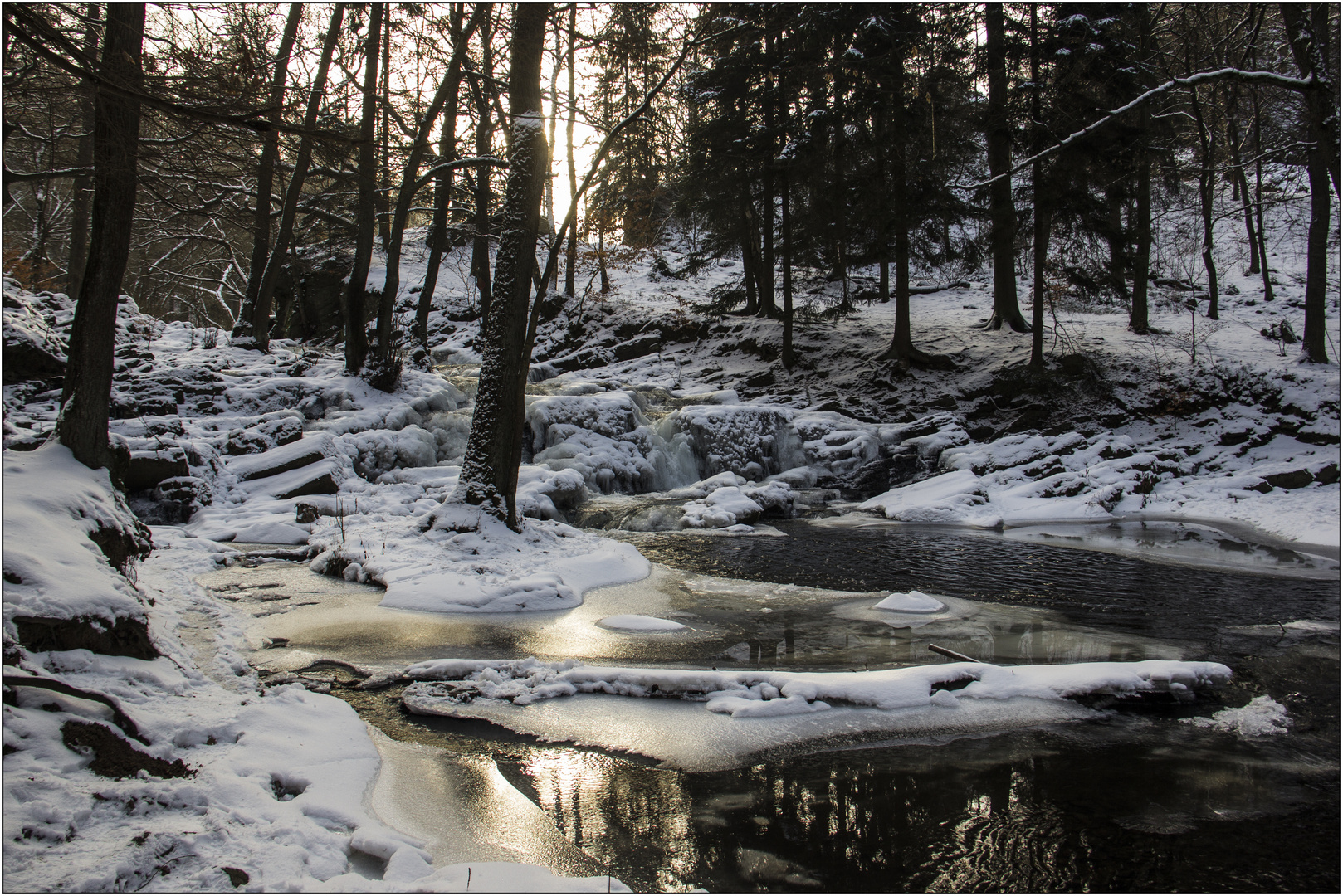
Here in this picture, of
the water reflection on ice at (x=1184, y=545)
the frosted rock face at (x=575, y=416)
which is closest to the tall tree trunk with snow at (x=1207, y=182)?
the water reflection on ice at (x=1184, y=545)

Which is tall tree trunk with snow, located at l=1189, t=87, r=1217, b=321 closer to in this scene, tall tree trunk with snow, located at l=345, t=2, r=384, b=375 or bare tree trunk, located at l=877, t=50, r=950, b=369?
bare tree trunk, located at l=877, t=50, r=950, b=369

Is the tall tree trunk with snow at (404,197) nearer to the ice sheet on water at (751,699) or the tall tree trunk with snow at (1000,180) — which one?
the ice sheet on water at (751,699)

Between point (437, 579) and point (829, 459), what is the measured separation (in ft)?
34.1

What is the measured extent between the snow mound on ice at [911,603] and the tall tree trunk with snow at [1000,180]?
37.6ft

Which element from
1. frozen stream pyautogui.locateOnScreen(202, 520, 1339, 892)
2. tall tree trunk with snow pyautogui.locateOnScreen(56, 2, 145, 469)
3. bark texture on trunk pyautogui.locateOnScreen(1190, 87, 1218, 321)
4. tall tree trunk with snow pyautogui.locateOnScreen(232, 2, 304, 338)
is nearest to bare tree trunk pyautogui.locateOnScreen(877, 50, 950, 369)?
bark texture on trunk pyautogui.locateOnScreen(1190, 87, 1218, 321)

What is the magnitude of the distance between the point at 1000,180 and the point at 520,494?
12.5m

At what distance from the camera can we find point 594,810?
3.08 metres

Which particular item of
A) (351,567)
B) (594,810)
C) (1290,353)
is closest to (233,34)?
(594,810)

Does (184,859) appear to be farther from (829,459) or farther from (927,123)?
(927,123)

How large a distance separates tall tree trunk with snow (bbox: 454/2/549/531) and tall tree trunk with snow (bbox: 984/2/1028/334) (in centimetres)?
1098

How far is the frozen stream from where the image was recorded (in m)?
2.73

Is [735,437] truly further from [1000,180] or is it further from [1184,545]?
[1184,545]

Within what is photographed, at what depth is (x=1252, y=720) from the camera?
4.08m

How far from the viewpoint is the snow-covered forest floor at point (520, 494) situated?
261 cm
